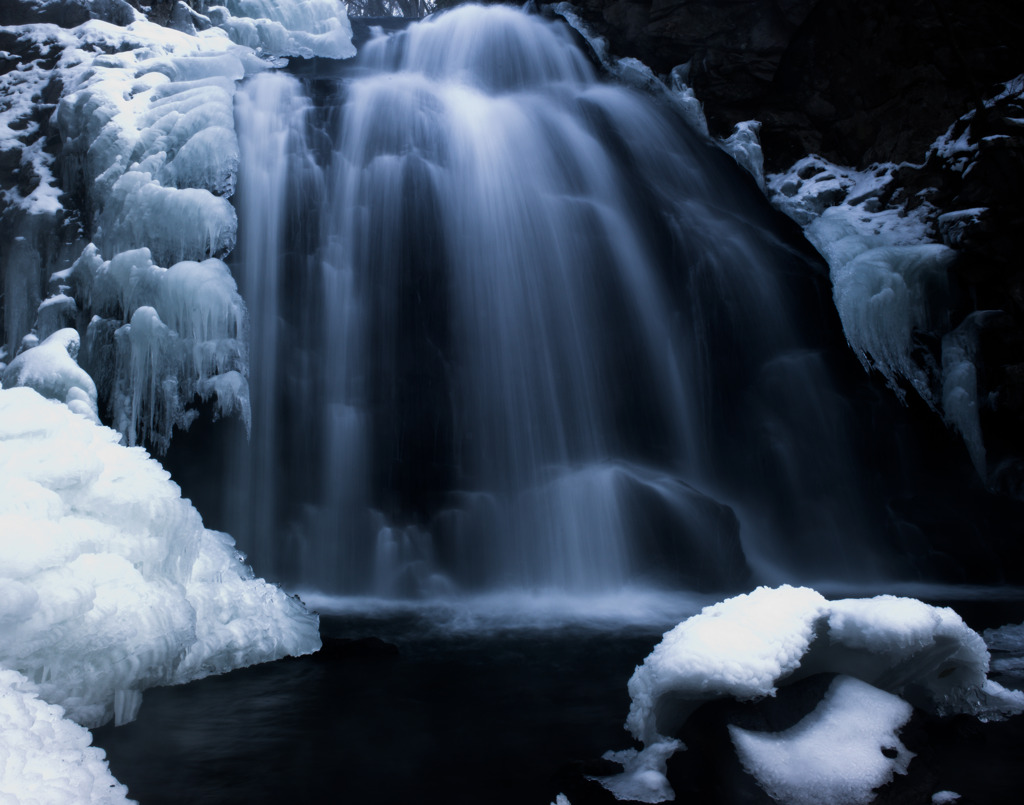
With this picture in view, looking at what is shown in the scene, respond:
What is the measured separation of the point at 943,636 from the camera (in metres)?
3.26

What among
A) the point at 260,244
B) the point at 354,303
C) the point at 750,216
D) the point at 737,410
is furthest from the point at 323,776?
the point at 750,216

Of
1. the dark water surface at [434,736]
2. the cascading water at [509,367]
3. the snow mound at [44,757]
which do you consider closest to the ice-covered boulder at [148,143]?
the cascading water at [509,367]

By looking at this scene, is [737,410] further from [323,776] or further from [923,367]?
[323,776]

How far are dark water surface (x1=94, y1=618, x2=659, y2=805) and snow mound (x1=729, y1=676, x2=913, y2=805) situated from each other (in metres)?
0.72

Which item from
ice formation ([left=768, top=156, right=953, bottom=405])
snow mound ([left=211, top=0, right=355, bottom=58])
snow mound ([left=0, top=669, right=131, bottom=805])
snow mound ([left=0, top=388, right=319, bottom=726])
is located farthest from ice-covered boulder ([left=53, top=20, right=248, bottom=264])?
ice formation ([left=768, top=156, right=953, bottom=405])

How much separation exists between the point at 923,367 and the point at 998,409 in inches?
30.6

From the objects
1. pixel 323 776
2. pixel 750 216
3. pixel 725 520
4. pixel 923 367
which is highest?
pixel 750 216

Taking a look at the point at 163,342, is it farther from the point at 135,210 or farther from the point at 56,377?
the point at 135,210

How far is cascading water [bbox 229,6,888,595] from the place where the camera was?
6.54 meters

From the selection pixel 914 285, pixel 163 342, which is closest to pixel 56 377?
pixel 163 342

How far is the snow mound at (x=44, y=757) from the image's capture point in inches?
94.0

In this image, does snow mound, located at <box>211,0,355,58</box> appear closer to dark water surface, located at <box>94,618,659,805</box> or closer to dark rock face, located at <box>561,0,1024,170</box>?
dark rock face, located at <box>561,0,1024,170</box>

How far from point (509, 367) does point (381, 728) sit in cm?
422

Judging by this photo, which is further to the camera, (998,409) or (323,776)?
(998,409)
